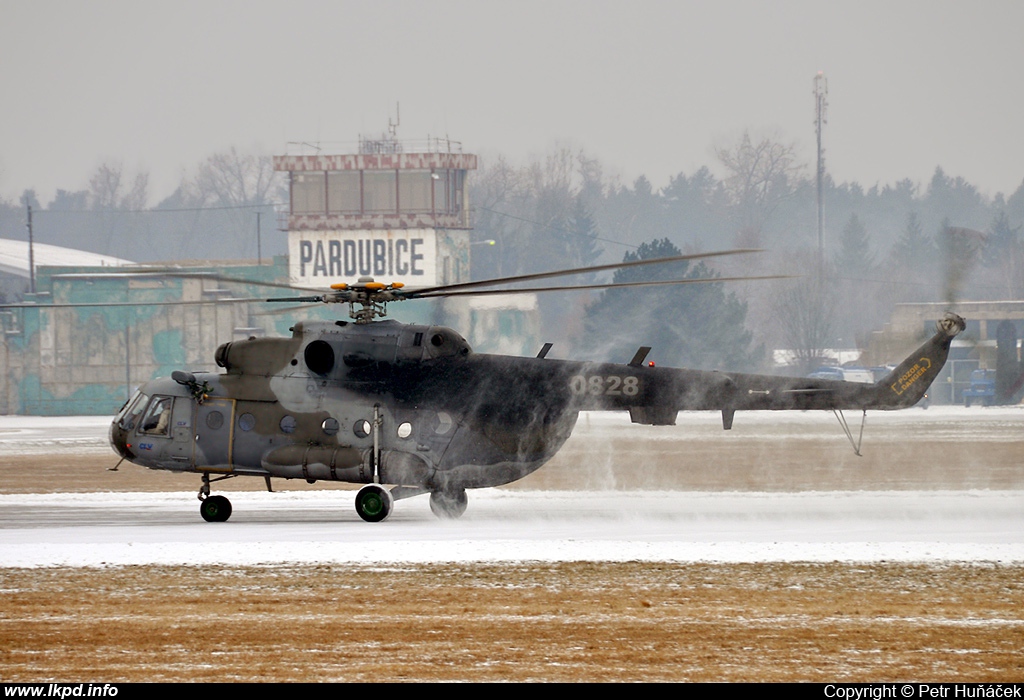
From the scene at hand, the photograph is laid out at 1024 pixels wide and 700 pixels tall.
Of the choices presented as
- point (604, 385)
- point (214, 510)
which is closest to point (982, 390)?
point (604, 385)

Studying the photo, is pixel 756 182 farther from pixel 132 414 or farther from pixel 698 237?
pixel 132 414

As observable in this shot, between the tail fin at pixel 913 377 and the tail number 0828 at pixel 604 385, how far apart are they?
12.5 ft

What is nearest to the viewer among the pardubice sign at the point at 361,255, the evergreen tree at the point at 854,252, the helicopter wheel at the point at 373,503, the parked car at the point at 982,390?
the helicopter wheel at the point at 373,503

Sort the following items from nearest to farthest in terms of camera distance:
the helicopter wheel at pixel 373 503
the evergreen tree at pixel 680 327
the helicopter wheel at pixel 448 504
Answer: the helicopter wheel at pixel 373 503
the helicopter wheel at pixel 448 504
the evergreen tree at pixel 680 327

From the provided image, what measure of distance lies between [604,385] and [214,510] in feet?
21.5

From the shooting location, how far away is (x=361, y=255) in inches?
3118

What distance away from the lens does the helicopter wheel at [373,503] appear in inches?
749

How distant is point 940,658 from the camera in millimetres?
10734

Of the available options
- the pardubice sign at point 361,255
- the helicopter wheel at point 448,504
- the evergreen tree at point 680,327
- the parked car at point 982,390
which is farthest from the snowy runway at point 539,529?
the pardubice sign at point 361,255

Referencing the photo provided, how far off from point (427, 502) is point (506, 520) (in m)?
3.91

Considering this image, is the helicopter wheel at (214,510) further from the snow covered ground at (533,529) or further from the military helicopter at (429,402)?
the military helicopter at (429,402)

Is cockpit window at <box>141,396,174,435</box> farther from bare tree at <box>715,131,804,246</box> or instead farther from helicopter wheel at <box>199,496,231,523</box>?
bare tree at <box>715,131,804,246</box>

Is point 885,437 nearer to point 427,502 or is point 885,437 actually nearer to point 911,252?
point 427,502
